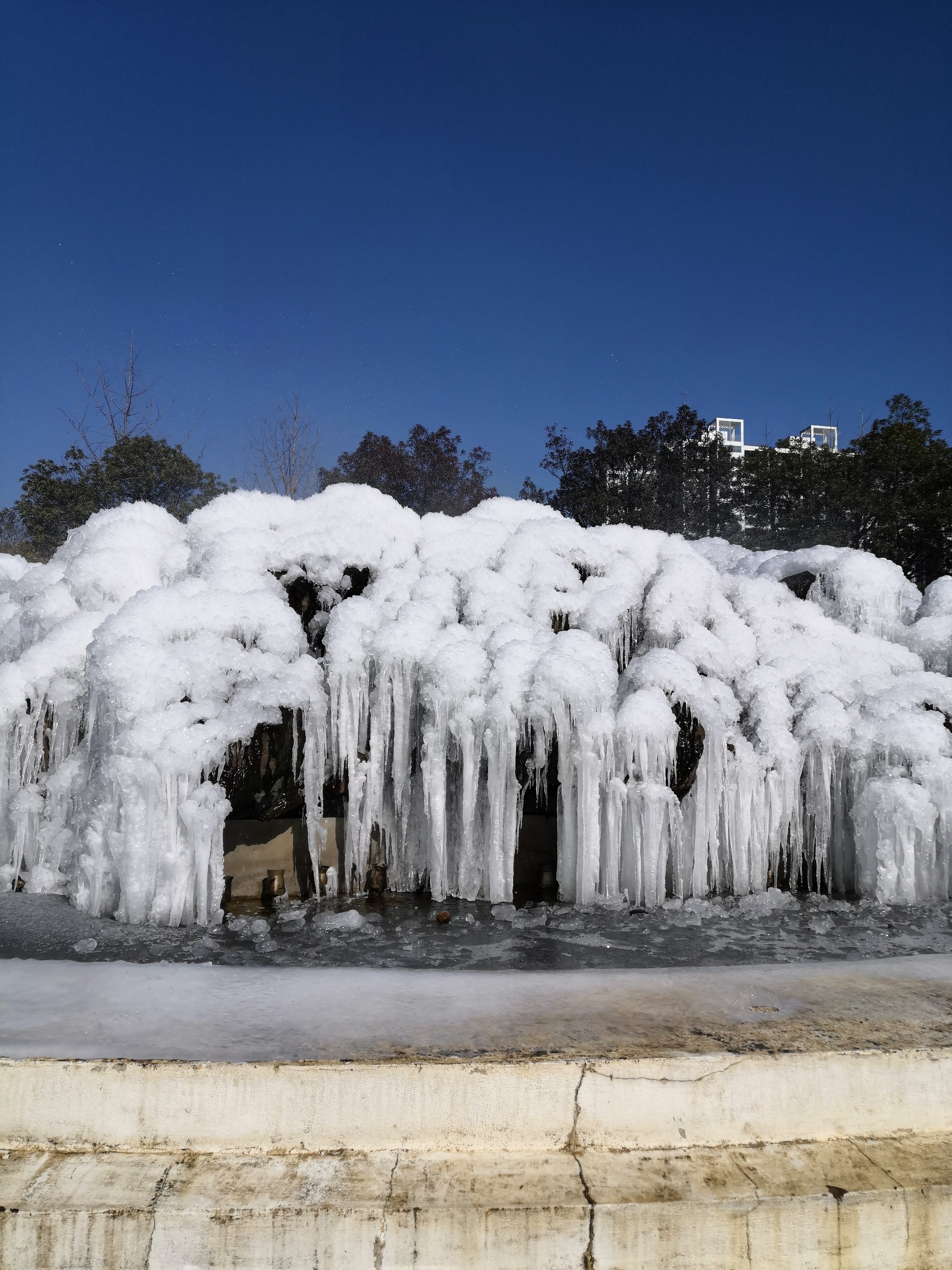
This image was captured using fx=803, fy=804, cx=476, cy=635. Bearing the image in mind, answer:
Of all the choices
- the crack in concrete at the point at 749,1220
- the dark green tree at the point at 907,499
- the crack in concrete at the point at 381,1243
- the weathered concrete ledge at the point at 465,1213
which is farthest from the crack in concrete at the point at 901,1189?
the dark green tree at the point at 907,499

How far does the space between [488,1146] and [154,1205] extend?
2.31 feet

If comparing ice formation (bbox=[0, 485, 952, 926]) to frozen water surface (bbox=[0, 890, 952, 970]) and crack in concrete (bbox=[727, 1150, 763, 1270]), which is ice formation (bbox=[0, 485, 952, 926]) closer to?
frozen water surface (bbox=[0, 890, 952, 970])

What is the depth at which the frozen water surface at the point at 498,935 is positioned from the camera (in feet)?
11.4

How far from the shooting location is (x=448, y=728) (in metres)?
4.60

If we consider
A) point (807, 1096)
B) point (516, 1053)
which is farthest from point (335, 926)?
point (807, 1096)

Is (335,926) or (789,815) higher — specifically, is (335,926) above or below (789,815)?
below

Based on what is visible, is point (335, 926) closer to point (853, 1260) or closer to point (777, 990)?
point (777, 990)

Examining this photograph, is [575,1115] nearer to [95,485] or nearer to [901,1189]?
[901,1189]

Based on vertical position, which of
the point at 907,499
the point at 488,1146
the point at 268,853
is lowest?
the point at 488,1146

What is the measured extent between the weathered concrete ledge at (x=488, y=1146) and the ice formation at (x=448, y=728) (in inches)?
85.1

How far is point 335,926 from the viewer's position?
4020mm

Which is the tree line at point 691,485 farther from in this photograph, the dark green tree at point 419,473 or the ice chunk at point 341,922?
the ice chunk at point 341,922

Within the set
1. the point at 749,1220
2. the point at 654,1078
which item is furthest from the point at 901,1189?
the point at 654,1078

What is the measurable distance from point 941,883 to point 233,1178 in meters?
4.13
